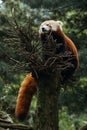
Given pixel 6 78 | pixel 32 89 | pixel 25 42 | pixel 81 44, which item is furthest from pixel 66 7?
pixel 25 42

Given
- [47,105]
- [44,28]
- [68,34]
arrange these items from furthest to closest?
1. [68,34]
2. [44,28]
3. [47,105]

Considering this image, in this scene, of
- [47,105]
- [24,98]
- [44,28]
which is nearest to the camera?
[47,105]

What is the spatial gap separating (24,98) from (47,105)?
0.47 m

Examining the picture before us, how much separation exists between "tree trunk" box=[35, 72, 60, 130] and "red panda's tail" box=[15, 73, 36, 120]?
301 millimetres

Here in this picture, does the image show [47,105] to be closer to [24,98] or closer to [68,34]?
[24,98]

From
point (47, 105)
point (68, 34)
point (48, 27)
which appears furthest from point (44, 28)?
point (68, 34)

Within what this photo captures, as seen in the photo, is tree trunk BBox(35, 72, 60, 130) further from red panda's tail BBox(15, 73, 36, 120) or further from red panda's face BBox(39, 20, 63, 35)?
red panda's face BBox(39, 20, 63, 35)

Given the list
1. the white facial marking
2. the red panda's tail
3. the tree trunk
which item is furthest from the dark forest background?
the tree trunk

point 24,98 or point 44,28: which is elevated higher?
point 44,28

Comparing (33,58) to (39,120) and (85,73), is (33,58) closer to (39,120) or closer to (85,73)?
(39,120)

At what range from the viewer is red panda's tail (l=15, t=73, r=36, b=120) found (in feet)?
A: 10.7

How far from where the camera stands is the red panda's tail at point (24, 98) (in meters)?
3.25

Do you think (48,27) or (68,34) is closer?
(48,27)

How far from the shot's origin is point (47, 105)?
2977 millimetres
